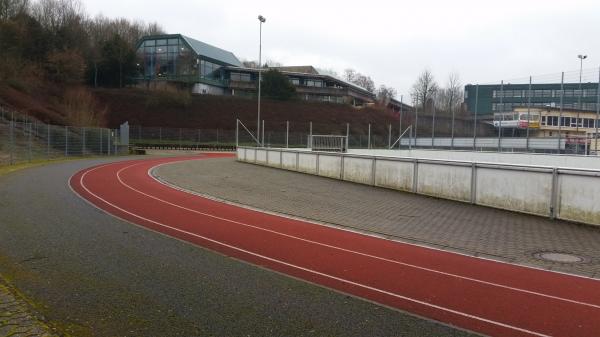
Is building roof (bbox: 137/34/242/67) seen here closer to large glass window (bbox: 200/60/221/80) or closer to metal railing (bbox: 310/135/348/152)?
large glass window (bbox: 200/60/221/80)

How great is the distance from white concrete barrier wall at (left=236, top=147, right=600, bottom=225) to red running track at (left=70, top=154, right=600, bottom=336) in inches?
206

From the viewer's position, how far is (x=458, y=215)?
13.3 meters

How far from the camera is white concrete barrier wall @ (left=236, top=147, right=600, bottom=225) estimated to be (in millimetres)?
12016

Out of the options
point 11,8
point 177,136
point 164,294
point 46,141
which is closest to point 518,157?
point 164,294

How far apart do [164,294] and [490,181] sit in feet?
37.1

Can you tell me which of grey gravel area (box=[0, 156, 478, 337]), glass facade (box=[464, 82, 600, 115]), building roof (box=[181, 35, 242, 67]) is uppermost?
building roof (box=[181, 35, 242, 67])

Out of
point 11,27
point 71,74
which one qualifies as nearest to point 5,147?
point 11,27

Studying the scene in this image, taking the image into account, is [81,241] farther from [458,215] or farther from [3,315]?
[458,215]

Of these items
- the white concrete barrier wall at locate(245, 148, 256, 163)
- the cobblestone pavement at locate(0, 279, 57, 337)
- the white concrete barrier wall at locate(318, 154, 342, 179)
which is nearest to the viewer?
the cobblestone pavement at locate(0, 279, 57, 337)

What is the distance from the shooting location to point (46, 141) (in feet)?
104

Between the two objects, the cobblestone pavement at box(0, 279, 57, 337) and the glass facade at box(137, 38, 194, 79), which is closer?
the cobblestone pavement at box(0, 279, 57, 337)

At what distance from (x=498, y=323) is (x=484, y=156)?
81.4 ft

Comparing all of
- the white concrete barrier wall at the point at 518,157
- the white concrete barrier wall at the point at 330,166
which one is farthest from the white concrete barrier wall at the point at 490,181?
the white concrete barrier wall at the point at 518,157

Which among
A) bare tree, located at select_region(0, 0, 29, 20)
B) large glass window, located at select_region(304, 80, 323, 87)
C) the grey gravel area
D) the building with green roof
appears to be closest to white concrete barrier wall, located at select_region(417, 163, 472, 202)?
the grey gravel area
